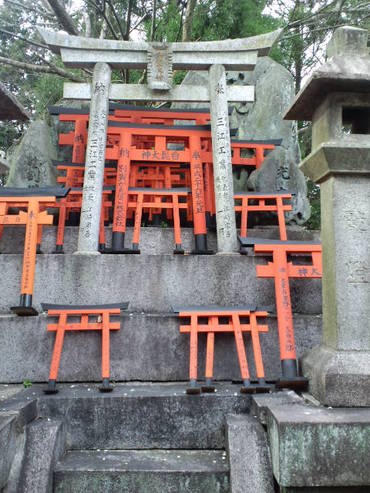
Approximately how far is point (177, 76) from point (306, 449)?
10967mm

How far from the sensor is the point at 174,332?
435cm

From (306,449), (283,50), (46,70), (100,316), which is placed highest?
(283,50)

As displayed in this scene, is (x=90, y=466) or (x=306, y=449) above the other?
(x=306, y=449)

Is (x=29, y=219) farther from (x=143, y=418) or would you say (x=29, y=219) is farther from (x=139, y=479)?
(x=139, y=479)

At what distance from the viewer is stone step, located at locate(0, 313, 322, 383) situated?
425cm

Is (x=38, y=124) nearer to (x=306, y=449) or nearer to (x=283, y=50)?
(x=306, y=449)

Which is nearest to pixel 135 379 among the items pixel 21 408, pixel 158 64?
pixel 21 408

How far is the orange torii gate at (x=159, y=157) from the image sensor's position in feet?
19.1

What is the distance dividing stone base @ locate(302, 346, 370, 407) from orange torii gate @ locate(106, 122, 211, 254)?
2.79 meters

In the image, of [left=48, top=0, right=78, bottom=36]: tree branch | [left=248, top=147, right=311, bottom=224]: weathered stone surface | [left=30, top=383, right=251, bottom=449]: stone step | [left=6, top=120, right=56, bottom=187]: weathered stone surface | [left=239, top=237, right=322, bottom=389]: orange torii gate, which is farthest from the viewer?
[left=48, top=0, right=78, bottom=36]: tree branch

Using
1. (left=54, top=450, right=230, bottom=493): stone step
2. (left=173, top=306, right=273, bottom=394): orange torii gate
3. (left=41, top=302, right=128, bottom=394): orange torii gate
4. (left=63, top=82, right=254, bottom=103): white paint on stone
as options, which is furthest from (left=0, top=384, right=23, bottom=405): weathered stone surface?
(left=63, top=82, right=254, bottom=103): white paint on stone

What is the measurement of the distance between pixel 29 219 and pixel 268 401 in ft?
10.6

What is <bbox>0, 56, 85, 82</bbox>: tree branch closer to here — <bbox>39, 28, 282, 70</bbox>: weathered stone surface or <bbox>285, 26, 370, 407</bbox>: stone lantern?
<bbox>39, 28, 282, 70</bbox>: weathered stone surface

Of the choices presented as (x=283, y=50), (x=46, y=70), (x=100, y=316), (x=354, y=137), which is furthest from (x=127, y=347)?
(x=283, y=50)
